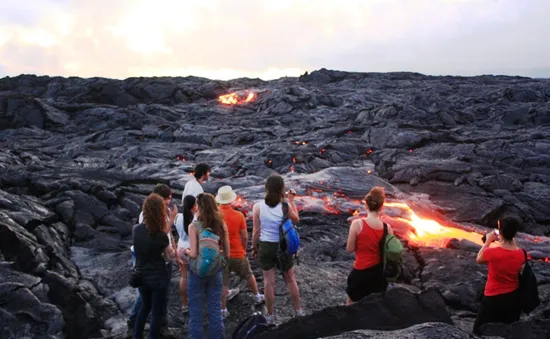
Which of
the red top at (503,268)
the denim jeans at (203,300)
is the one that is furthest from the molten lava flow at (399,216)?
the denim jeans at (203,300)

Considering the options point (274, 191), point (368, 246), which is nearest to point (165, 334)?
point (274, 191)

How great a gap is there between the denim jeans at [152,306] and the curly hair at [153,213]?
976mm

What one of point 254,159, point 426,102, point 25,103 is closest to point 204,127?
point 254,159

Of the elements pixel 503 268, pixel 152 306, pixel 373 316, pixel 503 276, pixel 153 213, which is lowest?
pixel 152 306

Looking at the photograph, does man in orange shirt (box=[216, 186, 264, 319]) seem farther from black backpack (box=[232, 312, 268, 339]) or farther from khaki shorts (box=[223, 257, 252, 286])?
black backpack (box=[232, 312, 268, 339])

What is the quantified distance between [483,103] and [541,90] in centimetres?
992

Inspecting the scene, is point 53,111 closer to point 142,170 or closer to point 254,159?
point 142,170

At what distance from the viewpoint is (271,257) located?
7.82m

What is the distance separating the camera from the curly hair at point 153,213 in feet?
21.9

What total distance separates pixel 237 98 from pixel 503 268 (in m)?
49.0

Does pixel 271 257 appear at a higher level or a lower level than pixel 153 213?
lower

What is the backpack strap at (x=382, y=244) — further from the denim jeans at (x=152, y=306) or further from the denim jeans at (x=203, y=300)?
the denim jeans at (x=152, y=306)

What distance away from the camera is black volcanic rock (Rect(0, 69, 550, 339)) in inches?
380

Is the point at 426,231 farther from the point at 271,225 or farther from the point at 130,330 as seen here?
the point at 130,330
